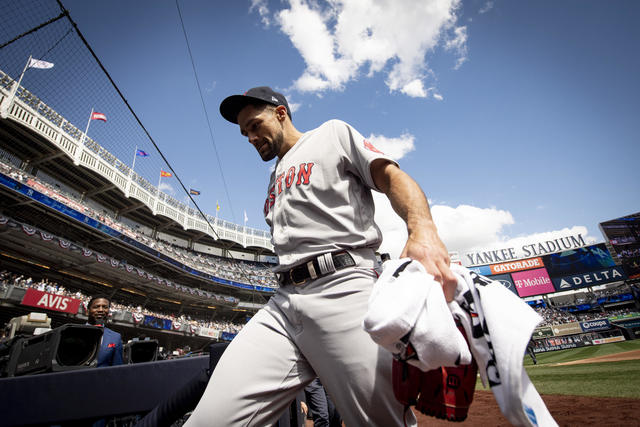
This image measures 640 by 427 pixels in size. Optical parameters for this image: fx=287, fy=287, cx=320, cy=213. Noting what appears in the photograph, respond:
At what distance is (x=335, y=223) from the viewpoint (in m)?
1.26

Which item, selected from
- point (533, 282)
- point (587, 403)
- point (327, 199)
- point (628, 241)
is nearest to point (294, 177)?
point (327, 199)

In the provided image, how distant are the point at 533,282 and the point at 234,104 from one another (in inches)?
1471

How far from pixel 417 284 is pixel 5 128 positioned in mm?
24080

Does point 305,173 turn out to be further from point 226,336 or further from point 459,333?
A: point 226,336

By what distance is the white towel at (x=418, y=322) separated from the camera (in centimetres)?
64

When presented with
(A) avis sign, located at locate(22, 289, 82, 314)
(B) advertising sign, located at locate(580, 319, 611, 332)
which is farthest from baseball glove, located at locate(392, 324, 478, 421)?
(B) advertising sign, located at locate(580, 319, 611, 332)

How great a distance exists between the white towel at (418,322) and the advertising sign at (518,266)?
3624 centimetres

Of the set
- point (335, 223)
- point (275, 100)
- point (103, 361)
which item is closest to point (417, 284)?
point (335, 223)

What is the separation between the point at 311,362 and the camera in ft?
3.61

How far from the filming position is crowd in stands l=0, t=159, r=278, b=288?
15.9m

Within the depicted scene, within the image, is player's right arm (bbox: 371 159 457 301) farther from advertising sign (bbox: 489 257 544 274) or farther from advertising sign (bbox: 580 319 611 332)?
advertising sign (bbox: 489 257 544 274)

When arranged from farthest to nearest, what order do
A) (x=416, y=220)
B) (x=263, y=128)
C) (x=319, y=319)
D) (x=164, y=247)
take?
1. (x=164, y=247)
2. (x=263, y=128)
3. (x=319, y=319)
4. (x=416, y=220)

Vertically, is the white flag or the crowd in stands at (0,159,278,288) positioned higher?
the crowd in stands at (0,159,278,288)

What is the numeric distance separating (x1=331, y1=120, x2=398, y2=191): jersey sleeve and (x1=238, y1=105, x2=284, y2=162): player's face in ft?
Result: 1.34
